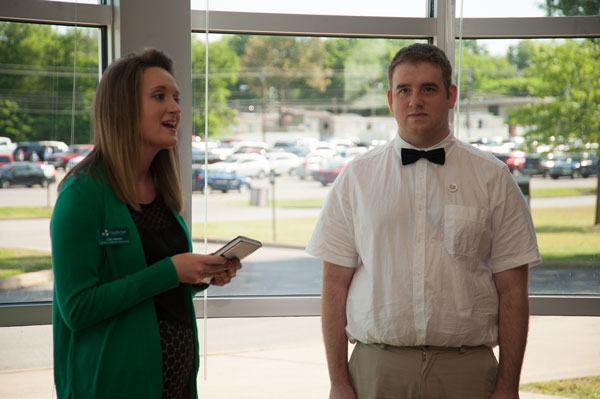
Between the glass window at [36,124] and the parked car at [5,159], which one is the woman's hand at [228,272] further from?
the parked car at [5,159]

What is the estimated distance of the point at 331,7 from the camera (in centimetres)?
357

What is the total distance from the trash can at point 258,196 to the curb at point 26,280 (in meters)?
1.18

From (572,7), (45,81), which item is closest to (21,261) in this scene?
(45,81)

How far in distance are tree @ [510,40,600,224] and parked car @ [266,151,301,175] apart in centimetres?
132

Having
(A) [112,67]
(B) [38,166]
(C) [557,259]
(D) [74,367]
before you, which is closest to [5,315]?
(B) [38,166]

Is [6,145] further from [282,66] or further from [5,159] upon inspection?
[282,66]

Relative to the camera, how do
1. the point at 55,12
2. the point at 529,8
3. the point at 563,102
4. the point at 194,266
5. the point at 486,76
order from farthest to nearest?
the point at 563,102 → the point at 486,76 → the point at 529,8 → the point at 55,12 → the point at 194,266

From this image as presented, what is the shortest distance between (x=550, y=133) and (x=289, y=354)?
2.04 m

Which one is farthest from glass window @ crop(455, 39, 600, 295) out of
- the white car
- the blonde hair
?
the blonde hair

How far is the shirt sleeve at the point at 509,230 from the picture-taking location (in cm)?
220

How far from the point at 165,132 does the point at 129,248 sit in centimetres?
39

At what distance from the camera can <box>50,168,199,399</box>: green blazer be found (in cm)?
176

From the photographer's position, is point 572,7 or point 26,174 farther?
point 572,7

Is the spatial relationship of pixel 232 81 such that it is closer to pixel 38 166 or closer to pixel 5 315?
pixel 38 166
